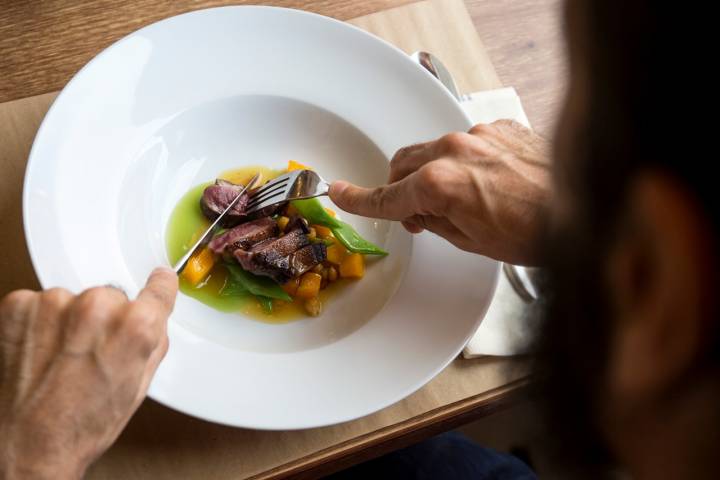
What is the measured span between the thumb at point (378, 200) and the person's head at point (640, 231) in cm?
57

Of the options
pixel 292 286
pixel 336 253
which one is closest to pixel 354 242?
pixel 336 253

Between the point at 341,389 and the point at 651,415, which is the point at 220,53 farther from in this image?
the point at 651,415

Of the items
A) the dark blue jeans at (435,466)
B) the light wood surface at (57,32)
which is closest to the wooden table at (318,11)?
the light wood surface at (57,32)

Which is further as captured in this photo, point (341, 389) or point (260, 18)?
point (260, 18)

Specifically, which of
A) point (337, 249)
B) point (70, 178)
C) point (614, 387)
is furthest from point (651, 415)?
point (70, 178)

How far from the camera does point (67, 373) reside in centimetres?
93

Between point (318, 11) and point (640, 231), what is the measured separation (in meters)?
1.18

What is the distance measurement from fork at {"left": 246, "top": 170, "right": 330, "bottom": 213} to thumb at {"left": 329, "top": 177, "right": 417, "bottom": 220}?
63 mm

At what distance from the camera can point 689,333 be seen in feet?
1.64

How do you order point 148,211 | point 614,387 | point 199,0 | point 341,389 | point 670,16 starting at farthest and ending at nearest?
1. point 199,0
2. point 148,211
3. point 341,389
4. point 614,387
5. point 670,16

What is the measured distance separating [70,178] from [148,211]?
0.17 m

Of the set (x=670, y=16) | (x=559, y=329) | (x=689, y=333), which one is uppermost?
(x=670, y=16)

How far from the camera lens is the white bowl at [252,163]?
1.11 metres

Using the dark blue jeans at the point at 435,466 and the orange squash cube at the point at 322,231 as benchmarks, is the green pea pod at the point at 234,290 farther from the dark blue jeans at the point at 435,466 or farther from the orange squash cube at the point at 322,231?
the dark blue jeans at the point at 435,466
